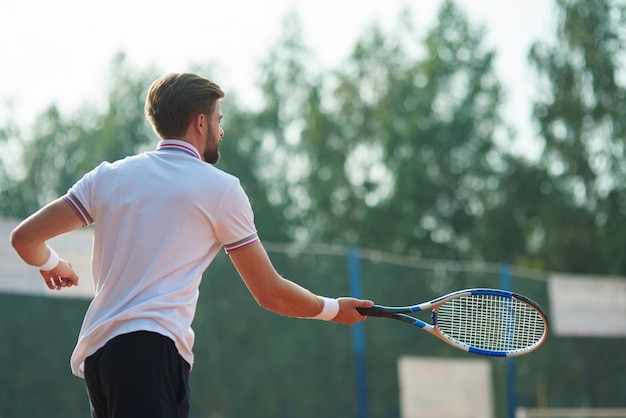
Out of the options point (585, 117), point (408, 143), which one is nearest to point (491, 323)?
point (585, 117)

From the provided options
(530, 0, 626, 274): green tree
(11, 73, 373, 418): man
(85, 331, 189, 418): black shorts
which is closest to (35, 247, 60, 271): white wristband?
(11, 73, 373, 418): man

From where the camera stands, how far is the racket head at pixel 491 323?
306 centimetres

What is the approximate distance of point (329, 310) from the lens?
2.43 meters

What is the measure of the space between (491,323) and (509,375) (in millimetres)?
6593

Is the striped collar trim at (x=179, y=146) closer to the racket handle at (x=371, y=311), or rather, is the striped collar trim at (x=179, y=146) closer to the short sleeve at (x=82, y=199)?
the short sleeve at (x=82, y=199)

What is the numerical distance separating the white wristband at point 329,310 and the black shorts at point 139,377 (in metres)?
0.43

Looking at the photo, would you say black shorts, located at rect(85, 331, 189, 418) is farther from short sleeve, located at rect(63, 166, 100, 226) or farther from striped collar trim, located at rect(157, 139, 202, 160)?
striped collar trim, located at rect(157, 139, 202, 160)

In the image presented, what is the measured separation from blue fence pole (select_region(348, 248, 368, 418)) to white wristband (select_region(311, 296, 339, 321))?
5.85m

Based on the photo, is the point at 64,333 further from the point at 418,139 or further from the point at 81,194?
the point at 418,139

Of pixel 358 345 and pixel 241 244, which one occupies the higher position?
pixel 241 244

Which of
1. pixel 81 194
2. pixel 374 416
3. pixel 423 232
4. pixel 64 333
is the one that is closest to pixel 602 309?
pixel 374 416

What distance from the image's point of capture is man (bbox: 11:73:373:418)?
2.06 meters

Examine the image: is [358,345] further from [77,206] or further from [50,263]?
[77,206]

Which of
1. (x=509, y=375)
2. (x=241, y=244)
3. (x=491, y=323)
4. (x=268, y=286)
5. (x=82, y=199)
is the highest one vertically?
(x=82, y=199)
